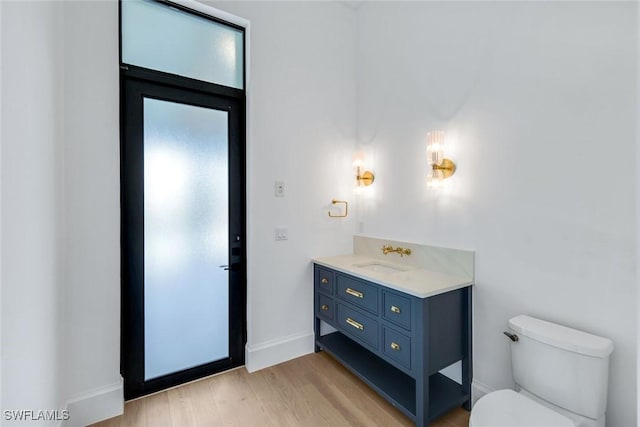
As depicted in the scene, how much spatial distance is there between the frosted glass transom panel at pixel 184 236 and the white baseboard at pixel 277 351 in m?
0.22

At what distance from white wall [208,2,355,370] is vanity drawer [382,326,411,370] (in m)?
0.90

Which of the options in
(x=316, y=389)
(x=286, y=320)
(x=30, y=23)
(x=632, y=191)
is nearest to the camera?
(x=30, y=23)

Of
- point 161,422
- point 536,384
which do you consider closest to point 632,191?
point 536,384

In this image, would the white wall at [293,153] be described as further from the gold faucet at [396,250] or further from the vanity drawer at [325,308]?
the gold faucet at [396,250]

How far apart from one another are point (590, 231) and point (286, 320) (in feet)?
7.09

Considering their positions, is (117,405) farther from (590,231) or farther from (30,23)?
(590,231)

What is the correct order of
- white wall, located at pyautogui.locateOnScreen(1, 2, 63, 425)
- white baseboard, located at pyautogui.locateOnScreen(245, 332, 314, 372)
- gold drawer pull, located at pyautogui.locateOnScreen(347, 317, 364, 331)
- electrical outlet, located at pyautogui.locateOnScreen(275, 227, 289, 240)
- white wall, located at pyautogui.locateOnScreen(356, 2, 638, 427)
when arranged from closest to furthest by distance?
white wall, located at pyautogui.locateOnScreen(1, 2, 63, 425) → white wall, located at pyautogui.locateOnScreen(356, 2, 638, 427) → gold drawer pull, located at pyautogui.locateOnScreen(347, 317, 364, 331) → white baseboard, located at pyautogui.locateOnScreen(245, 332, 314, 372) → electrical outlet, located at pyautogui.locateOnScreen(275, 227, 289, 240)

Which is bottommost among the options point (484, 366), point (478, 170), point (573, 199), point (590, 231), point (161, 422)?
point (161, 422)

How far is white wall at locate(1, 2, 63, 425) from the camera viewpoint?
1.03 m

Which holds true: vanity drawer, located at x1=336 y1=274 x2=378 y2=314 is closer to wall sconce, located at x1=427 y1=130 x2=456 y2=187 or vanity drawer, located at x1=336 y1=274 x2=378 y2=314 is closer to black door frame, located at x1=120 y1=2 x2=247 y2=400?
wall sconce, located at x1=427 y1=130 x2=456 y2=187

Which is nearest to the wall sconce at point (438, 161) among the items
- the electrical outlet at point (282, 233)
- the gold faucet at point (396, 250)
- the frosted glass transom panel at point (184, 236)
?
the gold faucet at point (396, 250)

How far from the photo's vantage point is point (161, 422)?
5.95ft

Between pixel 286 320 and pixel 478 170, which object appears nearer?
pixel 478 170

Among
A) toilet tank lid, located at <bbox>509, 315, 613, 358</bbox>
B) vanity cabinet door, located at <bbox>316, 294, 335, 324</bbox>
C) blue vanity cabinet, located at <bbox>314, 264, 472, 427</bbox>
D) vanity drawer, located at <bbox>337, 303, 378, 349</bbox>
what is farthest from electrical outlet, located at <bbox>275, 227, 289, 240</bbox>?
toilet tank lid, located at <bbox>509, 315, 613, 358</bbox>
